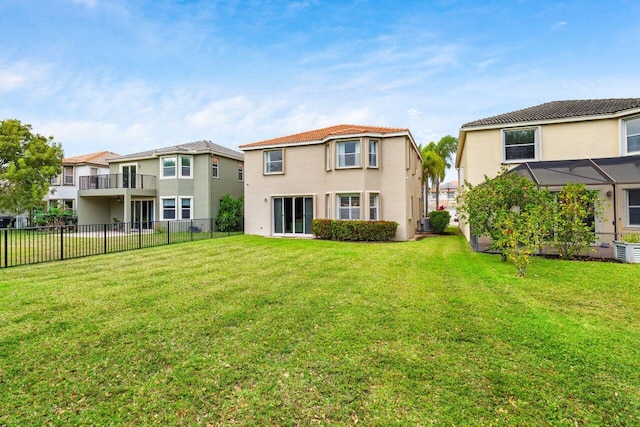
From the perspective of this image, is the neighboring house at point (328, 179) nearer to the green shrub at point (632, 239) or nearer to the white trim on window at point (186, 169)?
A: the white trim on window at point (186, 169)

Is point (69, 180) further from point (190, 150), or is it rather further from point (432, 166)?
point (432, 166)

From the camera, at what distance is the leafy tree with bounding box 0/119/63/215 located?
2430cm

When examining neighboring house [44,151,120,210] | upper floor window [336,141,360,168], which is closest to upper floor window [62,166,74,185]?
neighboring house [44,151,120,210]

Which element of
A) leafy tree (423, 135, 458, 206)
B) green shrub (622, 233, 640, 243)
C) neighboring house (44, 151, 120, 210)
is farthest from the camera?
leafy tree (423, 135, 458, 206)

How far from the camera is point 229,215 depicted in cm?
2194

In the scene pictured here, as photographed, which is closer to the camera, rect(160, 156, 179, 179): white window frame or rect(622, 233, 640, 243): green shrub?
rect(622, 233, 640, 243): green shrub

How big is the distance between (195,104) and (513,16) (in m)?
20.8

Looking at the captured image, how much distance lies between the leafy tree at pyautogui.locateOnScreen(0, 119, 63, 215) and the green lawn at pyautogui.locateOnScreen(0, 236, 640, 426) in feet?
78.1

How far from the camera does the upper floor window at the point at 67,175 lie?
1196 inches

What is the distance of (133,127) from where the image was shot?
2641cm

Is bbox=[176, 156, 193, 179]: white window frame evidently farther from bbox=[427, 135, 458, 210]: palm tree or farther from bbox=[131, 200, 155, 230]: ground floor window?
bbox=[427, 135, 458, 210]: palm tree

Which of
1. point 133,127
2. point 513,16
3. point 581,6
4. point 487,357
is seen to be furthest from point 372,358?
point 133,127

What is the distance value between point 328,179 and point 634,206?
14.0 m

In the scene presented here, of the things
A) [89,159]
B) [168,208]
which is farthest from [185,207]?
[89,159]
